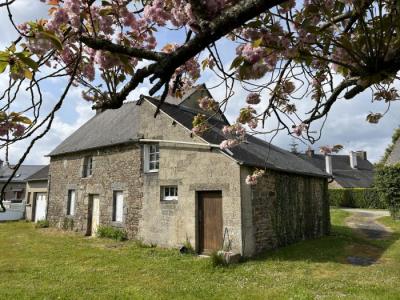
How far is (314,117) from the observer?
367cm

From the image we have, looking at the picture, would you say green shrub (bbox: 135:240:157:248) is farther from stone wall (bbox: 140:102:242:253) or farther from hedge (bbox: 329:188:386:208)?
hedge (bbox: 329:188:386:208)

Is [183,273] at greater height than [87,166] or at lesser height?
lesser

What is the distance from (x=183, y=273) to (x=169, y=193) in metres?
4.19

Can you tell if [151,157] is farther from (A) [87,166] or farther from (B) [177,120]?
(A) [87,166]

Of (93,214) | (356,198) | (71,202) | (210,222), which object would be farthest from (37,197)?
(356,198)

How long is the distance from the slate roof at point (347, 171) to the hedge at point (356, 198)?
2964mm

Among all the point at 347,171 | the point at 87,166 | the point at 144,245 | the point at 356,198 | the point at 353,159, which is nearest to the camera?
the point at 144,245

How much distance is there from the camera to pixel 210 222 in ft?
36.2

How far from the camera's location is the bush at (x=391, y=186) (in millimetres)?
20750

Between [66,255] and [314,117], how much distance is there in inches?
403

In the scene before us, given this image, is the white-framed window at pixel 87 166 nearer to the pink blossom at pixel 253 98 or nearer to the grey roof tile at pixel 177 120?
the grey roof tile at pixel 177 120

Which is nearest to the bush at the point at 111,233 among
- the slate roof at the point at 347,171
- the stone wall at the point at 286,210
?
the stone wall at the point at 286,210

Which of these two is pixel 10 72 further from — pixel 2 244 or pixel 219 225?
pixel 2 244

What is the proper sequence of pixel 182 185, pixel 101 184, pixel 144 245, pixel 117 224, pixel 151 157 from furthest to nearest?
pixel 101 184 < pixel 117 224 < pixel 151 157 < pixel 144 245 < pixel 182 185
